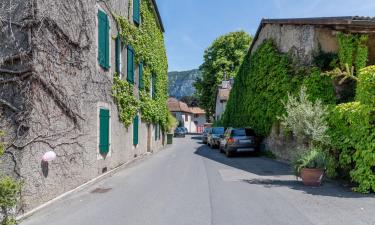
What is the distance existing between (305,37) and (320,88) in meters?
2.61

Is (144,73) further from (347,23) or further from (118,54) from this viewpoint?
(347,23)

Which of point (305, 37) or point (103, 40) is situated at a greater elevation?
point (305, 37)

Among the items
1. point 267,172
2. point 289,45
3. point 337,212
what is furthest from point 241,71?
point 337,212

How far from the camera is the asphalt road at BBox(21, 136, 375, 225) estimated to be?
6.64 meters

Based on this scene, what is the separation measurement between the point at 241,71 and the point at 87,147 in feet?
58.3

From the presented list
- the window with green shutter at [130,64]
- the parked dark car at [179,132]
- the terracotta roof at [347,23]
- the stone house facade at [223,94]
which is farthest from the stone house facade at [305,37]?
the parked dark car at [179,132]

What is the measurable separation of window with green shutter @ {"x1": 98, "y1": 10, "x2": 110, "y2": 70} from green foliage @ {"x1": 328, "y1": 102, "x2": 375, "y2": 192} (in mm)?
7847

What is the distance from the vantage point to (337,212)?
7105 millimetres

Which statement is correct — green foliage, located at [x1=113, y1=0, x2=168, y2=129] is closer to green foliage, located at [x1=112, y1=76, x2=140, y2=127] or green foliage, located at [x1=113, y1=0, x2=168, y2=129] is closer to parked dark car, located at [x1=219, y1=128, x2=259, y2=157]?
green foliage, located at [x1=112, y1=76, x2=140, y2=127]

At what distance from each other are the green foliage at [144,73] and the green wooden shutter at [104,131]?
177cm

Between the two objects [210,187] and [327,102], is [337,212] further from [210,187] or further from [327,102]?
[327,102]

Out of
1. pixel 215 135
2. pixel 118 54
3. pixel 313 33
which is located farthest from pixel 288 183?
pixel 215 135

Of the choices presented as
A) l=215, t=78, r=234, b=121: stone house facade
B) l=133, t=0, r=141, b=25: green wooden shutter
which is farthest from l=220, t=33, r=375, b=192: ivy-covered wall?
l=215, t=78, r=234, b=121: stone house facade

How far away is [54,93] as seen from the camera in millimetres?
8266
